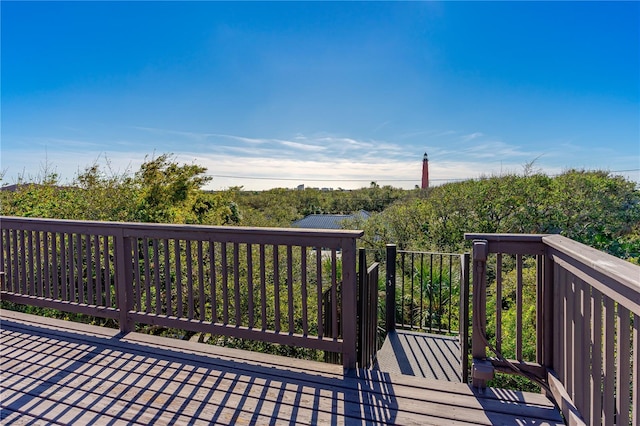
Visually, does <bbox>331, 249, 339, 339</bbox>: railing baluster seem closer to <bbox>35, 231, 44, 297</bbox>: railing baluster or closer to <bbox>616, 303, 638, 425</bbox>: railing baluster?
<bbox>616, 303, 638, 425</bbox>: railing baluster

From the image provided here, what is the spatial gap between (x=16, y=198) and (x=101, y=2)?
352cm

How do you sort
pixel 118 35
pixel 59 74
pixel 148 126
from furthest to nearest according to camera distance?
pixel 148 126 < pixel 59 74 < pixel 118 35

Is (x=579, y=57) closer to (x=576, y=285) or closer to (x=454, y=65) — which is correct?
(x=454, y=65)

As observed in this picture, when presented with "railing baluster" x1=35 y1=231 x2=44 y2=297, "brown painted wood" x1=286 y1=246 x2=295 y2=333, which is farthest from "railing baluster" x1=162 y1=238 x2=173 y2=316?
"railing baluster" x1=35 y1=231 x2=44 y2=297

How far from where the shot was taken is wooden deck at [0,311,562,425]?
70.3 inches

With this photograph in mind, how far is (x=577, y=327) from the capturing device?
1.51m

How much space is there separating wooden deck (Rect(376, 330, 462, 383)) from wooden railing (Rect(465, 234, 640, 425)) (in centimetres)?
52

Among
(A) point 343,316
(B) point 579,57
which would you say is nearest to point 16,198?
(A) point 343,316

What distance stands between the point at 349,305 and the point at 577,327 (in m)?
1.24

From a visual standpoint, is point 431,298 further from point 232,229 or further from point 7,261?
point 7,261

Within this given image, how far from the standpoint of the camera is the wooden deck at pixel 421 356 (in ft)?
8.23

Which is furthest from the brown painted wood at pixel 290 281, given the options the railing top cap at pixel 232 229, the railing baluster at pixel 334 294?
the railing baluster at pixel 334 294

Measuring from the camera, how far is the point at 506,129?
11148 millimetres

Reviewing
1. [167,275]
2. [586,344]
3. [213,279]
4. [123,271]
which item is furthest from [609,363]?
[123,271]
